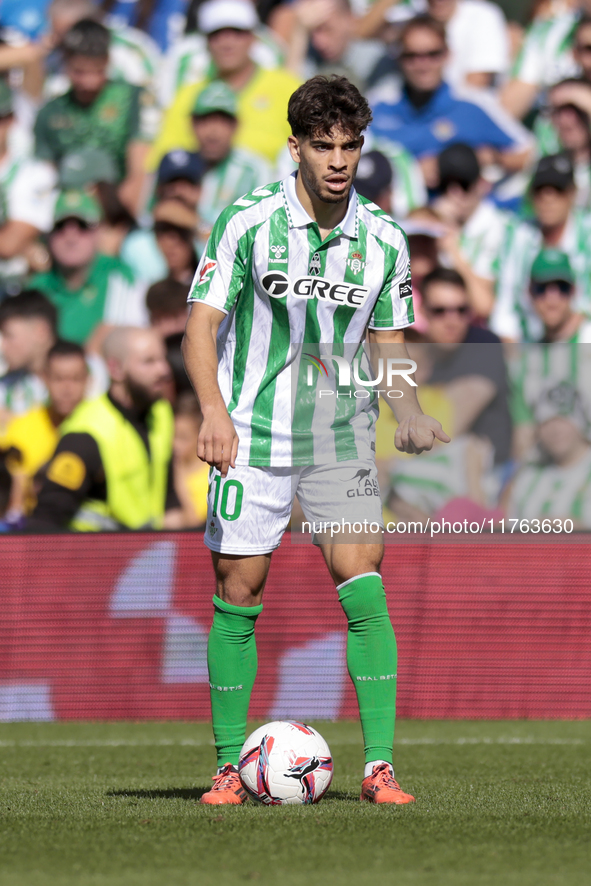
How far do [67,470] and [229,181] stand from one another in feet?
11.0

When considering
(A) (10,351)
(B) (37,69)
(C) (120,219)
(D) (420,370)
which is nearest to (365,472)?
(D) (420,370)

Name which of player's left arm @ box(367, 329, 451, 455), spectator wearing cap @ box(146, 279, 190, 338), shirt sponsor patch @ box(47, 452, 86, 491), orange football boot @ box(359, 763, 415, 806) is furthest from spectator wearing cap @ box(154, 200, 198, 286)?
orange football boot @ box(359, 763, 415, 806)

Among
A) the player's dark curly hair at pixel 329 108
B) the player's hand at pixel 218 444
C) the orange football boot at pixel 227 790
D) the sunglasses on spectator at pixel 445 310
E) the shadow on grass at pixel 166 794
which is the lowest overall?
the shadow on grass at pixel 166 794

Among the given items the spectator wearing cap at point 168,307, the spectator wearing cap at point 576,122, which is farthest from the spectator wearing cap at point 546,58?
the spectator wearing cap at point 168,307

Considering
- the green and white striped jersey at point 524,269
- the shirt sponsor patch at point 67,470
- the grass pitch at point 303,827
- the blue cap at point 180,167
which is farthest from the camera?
the blue cap at point 180,167

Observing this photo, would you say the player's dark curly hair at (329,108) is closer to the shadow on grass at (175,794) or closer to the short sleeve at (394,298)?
the short sleeve at (394,298)

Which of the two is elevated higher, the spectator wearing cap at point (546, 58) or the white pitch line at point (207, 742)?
the spectator wearing cap at point (546, 58)

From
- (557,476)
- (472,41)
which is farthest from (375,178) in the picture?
(557,476)

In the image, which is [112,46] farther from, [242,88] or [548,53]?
[548,53]

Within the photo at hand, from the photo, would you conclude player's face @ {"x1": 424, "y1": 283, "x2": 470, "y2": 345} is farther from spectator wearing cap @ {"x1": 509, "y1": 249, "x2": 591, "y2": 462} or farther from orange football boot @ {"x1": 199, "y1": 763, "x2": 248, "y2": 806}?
orange football boot @ {"x1": 199, "y1": 763, "x2": 248, "y2": 806}

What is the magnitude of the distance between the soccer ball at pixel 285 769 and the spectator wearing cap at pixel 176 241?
19.6ft

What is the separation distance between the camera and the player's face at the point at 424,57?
32.9 feet

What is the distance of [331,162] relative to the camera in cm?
377

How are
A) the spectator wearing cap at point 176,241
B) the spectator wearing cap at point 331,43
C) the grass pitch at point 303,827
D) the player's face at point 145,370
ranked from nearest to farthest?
the grass pitch at point 303,827 < the player's face at point 145,370 < the spectator wearing cap at point 176,241 < the spectator wearing cap at point 331,43
